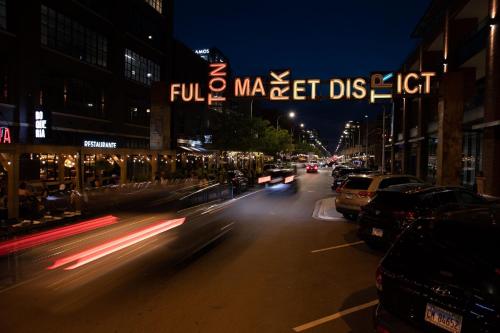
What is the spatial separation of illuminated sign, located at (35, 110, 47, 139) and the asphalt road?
51.5 feet

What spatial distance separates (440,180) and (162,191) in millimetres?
16820

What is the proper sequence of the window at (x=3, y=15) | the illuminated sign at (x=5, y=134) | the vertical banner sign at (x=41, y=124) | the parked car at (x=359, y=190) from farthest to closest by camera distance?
the vertical banner sign at (x=41, y=124)
the window at (x=3, y=15)
the illuminated sign at (x=5, y=134)
the parked car at (x=359, y=190)

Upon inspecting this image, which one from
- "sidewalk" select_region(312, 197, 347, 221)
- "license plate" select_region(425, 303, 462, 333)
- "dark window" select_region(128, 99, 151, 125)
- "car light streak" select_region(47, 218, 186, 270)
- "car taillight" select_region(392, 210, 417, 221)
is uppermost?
"dark window" select_region(128, 99, 151, 125)

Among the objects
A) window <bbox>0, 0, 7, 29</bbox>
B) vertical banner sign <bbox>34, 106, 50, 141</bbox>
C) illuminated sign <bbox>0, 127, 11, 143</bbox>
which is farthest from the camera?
vertical banner sign <bbox>34, 106, 50, 141</bbox>

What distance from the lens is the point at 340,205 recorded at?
50.4 ft

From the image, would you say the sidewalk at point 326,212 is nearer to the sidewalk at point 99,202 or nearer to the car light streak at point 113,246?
the car light streak at point 113,246

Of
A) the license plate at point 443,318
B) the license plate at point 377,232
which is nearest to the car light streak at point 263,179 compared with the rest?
the license plate at point 377,232

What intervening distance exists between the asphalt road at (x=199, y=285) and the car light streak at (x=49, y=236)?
495mm

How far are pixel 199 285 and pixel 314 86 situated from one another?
15.2 m

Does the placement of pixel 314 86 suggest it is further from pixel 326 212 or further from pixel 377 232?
pixel 377 232

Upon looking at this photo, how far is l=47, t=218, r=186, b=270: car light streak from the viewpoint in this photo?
29.6 feet

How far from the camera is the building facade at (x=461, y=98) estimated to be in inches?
721

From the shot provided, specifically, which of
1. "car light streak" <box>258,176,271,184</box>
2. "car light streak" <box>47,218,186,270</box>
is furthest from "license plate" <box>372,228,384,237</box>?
"car light streak" <box>258,176,271,184</box>

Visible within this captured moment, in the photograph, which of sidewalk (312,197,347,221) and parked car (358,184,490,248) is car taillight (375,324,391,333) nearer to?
parked car (358,184,490,248)
